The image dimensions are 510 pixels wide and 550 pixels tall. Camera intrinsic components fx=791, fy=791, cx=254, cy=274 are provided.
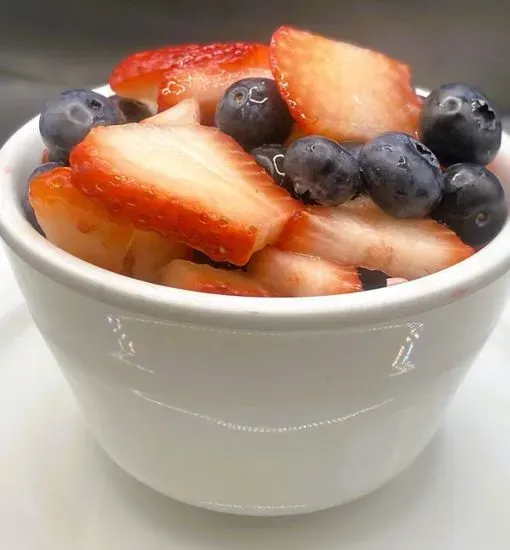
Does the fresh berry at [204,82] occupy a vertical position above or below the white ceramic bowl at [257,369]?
above

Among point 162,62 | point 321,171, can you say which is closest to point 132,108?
point 162,62

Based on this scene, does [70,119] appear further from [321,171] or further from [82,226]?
[321,171]

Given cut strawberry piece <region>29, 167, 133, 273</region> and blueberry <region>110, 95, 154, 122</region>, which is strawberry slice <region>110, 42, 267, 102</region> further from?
cut strawberry piece <region>29, 167, 133, 273</region>

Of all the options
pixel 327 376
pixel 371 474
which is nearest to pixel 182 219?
pixel 327 376

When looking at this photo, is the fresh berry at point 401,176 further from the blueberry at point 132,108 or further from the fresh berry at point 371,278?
the blueberry at point 132,108

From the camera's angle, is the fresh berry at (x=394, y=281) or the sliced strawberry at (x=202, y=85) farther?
the sliced strawberry at (x=202, y=85)

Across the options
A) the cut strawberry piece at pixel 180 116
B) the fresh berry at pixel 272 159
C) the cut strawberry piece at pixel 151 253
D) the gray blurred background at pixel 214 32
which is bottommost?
the gray blurred background at pixel 214 32

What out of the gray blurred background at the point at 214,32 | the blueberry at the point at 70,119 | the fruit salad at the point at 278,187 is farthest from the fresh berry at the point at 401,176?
the gray blurred background at the point at 214,32
